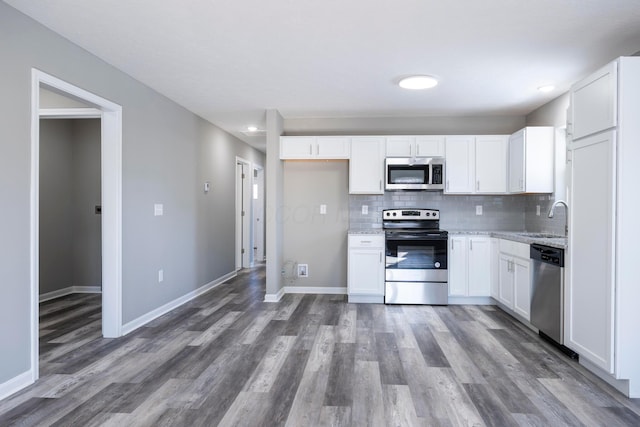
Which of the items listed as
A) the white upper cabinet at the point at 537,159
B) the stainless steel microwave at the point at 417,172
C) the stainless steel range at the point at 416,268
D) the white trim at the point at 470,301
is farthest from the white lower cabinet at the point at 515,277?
the stainless steel microwave at the point at 417,172

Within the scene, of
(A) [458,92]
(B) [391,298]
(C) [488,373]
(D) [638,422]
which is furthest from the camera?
(B) [391,298]

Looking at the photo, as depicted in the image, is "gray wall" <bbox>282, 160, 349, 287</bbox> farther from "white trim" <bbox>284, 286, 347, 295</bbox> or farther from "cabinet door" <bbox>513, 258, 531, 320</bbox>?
"cabinet door" <bbox>513, 258, 531, 320</bbox>

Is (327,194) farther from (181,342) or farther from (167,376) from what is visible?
(167,376)

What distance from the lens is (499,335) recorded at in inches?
133

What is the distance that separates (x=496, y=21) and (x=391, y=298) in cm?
305

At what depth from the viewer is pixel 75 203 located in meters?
4.89

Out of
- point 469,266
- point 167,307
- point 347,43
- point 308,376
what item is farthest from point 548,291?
point 167,307

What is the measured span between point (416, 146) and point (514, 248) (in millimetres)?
1658

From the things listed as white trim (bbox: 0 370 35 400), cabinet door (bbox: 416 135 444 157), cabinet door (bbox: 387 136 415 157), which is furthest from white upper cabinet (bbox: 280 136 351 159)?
white trim (bbox: 0 370 35 400)

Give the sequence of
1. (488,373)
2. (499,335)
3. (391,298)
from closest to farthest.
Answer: (488,373) → (499,335) → (391,298)

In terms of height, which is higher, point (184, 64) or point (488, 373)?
point (184, 64)

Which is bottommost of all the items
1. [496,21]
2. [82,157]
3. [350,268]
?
[350,268]

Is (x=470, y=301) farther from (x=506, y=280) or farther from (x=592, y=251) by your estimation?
(x=592, y=251)

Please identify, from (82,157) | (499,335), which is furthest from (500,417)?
(82,157)
